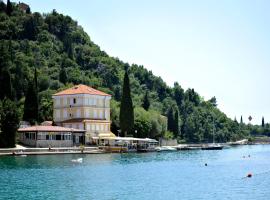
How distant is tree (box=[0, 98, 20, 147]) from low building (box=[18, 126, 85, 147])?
20.1 feet

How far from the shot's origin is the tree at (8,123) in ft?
224

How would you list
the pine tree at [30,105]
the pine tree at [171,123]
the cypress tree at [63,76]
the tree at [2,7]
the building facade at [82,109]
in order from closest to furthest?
1. the pine tree at [30,105]
2. the building facade at [82,109]
3. the cypress tree at [63,76]
4. the pine tree at [171,123]
5. the tree at [2,7]

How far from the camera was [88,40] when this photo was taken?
526 feet

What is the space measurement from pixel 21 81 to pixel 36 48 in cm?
3039

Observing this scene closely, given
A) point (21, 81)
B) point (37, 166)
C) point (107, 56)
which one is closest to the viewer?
A: point (37, 166)

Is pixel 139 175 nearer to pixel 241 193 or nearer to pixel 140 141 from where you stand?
pixel 241 193

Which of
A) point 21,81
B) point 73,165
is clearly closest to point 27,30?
point 21,81

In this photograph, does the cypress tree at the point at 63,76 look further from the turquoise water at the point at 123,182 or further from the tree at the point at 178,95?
the tree at the point at 178,95

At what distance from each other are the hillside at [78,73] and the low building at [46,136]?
13653mm

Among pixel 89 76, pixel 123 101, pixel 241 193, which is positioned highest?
pixel 89 76

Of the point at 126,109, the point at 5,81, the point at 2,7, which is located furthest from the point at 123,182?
the point at 2,7

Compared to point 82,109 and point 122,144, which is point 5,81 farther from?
point 122,144

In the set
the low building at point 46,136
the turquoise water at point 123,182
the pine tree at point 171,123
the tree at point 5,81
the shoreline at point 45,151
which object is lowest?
the turquoise water at point 123,182

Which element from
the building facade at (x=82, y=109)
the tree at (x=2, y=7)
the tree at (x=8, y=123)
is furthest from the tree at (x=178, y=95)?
the tree at (x=8, y=123)
